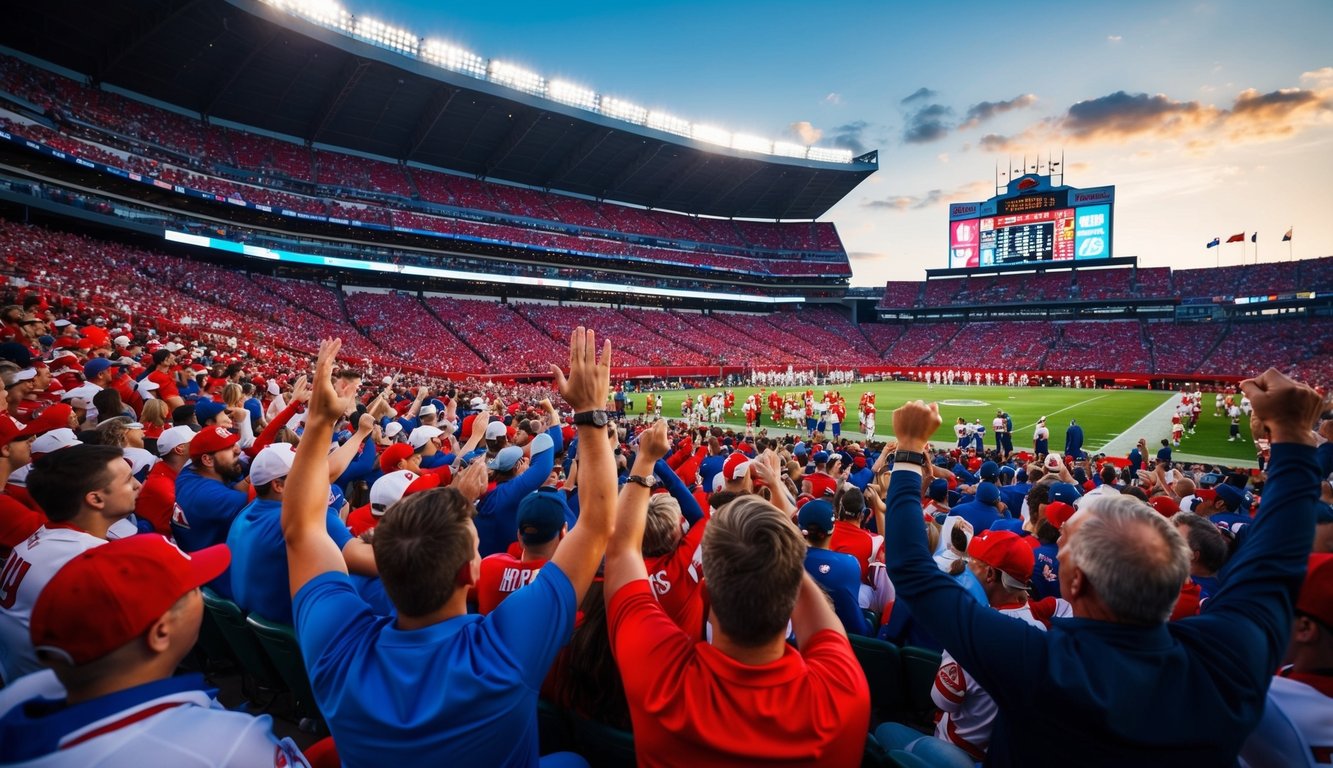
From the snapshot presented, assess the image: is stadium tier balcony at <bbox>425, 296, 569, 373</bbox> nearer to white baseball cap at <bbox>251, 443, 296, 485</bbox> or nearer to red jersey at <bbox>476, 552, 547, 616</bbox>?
white baseball cap at <bbox>251, 443, 296, 485</bbox>

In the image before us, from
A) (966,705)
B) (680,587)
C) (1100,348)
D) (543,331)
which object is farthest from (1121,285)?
(680,587)

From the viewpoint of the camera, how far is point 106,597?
1513mm

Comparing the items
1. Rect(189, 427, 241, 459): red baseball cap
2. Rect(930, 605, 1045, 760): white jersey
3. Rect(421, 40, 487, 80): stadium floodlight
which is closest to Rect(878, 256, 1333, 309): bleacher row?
Rect(421, 40, 487, 80): stadium floodlight

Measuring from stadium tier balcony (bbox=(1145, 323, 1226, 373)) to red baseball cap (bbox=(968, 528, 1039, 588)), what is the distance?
2385 inches

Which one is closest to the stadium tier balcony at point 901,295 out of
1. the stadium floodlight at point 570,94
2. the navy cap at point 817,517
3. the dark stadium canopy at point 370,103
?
the dark stadium canopy at point 370,103

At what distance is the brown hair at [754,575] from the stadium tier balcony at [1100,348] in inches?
2415

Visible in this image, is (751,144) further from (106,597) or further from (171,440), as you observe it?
(106,597)

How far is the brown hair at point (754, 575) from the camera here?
1680 millimetres

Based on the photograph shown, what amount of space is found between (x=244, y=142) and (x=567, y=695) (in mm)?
52780

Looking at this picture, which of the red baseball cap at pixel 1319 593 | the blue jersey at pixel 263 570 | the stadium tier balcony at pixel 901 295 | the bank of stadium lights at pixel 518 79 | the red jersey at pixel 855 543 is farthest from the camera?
the stadium tier balcony at pixel 901 295

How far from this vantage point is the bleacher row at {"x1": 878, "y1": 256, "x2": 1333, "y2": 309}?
54031 millimetres

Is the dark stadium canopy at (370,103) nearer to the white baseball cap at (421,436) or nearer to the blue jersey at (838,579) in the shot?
the white baseball cap at (421,436)

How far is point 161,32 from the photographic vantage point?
31938 mm

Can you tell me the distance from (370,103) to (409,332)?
16.4 m
